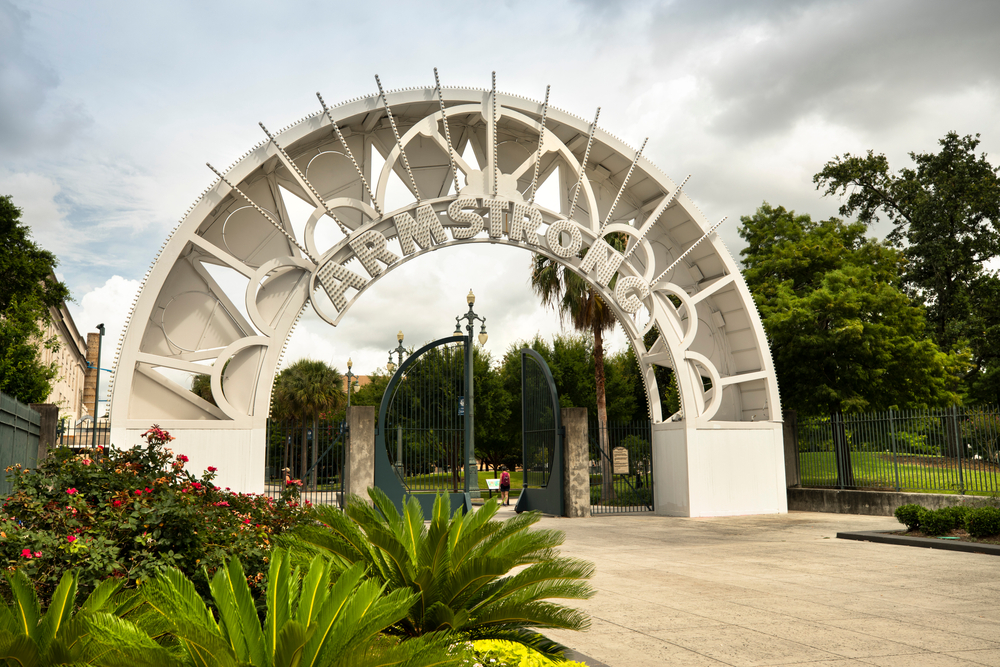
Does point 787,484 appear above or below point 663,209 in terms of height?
below

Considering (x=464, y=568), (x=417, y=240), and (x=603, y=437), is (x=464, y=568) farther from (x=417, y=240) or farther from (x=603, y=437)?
(x=603, y=437)

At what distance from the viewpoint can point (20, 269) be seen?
91.4ft

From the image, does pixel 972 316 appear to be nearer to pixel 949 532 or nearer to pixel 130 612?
pixel 949 532

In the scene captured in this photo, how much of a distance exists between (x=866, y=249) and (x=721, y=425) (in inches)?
527

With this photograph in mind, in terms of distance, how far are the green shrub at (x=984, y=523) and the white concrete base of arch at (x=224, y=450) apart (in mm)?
13143

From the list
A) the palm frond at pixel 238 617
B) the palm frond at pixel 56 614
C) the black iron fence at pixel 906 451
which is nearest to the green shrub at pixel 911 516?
the black iron fence at pixel 906 451

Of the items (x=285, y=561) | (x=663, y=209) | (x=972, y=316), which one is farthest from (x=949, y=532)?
(x=972, y=316)

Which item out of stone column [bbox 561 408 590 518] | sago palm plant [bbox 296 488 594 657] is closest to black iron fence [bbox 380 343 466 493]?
stone column [bbox 561 408 590 518]

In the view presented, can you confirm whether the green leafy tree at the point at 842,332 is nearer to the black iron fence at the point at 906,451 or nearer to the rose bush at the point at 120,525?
the black iron fence at the point at 906,451

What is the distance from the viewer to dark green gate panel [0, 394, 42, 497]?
10.9 meters

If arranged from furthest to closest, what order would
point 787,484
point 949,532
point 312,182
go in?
1. point 787,484
2. point 312,182
3. point 949,532

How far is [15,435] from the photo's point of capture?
1206cm

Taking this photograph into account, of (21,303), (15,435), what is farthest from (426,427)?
(21,303)

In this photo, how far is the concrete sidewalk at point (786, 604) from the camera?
594 cm
